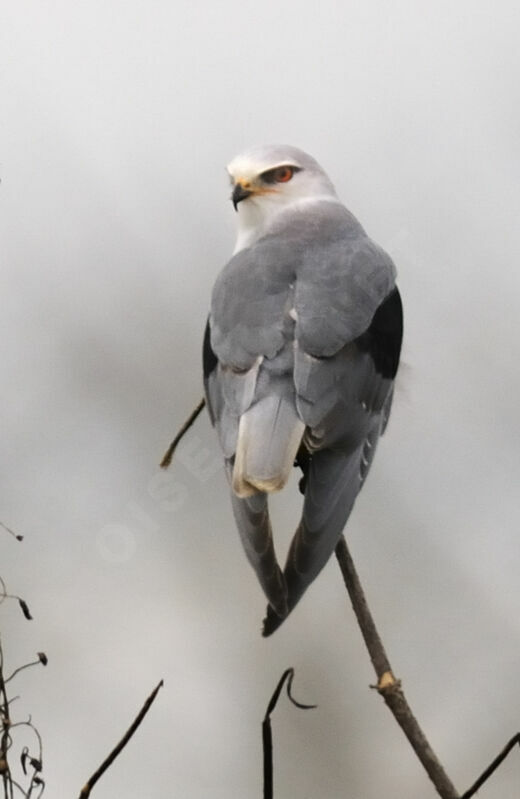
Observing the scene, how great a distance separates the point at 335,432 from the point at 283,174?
0.34 meters

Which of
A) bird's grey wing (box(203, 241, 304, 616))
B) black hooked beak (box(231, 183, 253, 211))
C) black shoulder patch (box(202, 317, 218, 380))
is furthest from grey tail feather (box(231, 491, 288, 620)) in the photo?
black hooked beak (box(231, 183, 253, 211))

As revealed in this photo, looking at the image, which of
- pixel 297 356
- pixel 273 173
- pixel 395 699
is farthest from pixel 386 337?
pixel 395 699

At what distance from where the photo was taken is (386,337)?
112 cm

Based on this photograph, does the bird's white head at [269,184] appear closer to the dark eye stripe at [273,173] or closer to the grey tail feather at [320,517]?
the dark eye stripe at [273,173]

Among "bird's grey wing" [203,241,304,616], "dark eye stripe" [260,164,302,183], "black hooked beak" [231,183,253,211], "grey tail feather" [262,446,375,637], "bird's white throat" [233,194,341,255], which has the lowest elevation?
"grey tail feather" [262,446,375,637]

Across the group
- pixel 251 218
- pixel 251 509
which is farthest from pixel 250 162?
pixel 251 509

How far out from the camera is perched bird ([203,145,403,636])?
3.16 ft

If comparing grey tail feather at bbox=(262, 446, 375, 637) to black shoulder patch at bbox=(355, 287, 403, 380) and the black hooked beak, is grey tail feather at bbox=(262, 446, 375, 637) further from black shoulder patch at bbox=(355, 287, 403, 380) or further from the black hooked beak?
the black hooked beak

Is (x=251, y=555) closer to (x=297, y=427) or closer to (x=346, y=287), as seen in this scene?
(x=297, y=427)

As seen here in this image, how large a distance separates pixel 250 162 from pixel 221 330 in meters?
0.21

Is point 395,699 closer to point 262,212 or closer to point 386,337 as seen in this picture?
point 386,337

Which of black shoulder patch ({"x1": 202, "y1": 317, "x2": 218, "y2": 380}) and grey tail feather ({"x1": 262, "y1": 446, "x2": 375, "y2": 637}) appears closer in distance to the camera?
grey tail feather ({"x1": 262, "y1": 446, "x2": 375, "y2": 637})

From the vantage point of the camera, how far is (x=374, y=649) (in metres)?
0.91

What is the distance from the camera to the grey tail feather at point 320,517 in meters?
0.96
